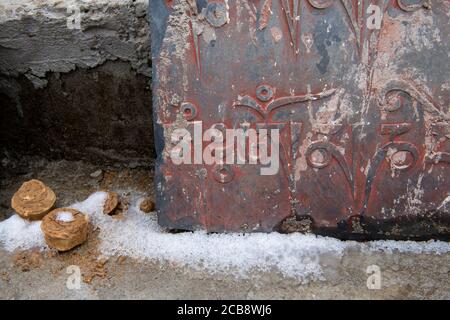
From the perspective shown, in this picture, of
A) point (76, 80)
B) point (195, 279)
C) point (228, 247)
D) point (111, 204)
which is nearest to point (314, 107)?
point (228, 247)

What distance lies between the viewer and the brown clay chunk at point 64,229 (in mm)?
1609

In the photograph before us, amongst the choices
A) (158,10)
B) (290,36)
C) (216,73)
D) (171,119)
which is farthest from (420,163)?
(158,10)

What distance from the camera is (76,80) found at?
2.02 metres

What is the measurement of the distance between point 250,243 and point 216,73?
22.4 inches

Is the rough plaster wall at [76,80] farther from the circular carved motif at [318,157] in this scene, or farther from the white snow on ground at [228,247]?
the circular carved motif at [318,157]

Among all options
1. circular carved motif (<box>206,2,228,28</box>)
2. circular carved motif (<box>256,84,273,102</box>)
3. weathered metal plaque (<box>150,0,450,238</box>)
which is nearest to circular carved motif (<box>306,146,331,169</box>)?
weathered metal plaque (<box>150,0,450,238</box>)

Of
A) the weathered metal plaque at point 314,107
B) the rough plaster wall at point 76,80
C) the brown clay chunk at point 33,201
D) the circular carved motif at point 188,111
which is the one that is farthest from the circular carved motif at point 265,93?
the brown clay chunk at point 33,201

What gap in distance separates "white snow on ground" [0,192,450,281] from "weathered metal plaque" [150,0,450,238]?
48mm

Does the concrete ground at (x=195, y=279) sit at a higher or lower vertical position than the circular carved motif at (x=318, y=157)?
lower

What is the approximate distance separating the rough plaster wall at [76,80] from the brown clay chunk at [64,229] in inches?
20.2

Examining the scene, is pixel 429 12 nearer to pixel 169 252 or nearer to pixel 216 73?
pixel 216 73

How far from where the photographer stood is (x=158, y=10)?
156 centimetres

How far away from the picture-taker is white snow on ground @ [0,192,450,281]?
1.54 metres

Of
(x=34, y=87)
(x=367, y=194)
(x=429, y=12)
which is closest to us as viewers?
(x=429, y=12)
